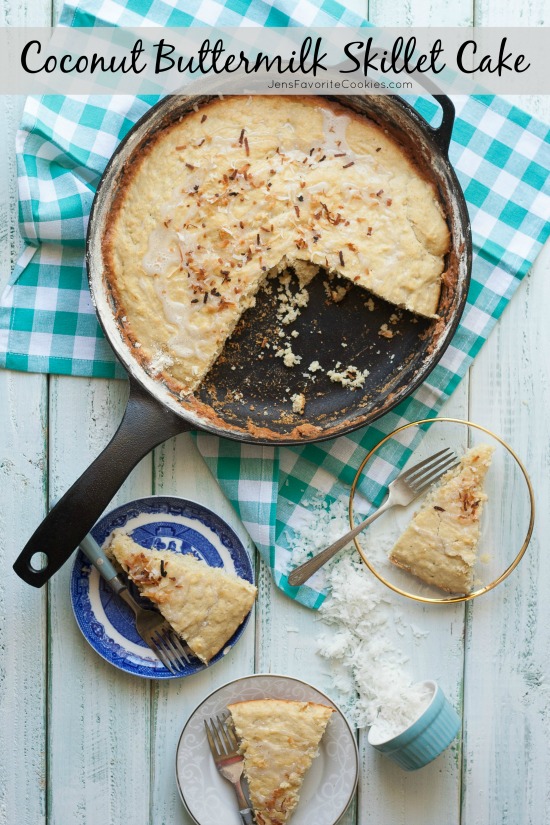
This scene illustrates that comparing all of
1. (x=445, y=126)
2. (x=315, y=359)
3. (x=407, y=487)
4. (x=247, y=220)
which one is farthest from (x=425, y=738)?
(x=445, y=126)

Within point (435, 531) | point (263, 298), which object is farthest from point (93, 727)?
point (263, 298)

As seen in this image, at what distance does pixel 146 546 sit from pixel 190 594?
0.87 feet

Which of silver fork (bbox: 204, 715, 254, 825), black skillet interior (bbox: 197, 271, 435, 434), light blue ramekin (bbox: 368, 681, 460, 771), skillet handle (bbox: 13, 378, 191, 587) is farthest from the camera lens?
black skillet interior (bbox: 197, 271, 435, 434)

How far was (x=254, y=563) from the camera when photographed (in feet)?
9.94

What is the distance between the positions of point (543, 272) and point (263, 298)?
1148 mm

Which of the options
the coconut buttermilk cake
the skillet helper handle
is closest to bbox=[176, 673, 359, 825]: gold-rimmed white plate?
the skillet helper handle

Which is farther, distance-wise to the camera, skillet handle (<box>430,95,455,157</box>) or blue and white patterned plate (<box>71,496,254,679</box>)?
blue and white patterned plate (<box>71,496,254,679</box>)

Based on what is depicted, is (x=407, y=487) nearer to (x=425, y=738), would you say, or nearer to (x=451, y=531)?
(x=451, y=531)

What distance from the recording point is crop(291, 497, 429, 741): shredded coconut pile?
2.96m

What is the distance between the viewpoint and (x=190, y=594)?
286 cm

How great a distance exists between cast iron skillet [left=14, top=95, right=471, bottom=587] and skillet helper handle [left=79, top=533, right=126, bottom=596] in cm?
15

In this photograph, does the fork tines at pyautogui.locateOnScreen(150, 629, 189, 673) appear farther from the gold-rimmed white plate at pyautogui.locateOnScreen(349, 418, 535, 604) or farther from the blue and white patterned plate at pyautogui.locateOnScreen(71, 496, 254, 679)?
the gold-rimmed white plate at pyautogui.locateOnScreen(349, 418, 535, 604)

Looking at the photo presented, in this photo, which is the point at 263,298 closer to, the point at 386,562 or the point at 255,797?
the point at 386,562

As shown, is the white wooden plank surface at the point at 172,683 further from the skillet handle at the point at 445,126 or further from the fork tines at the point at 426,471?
the skillet handle at the point at 445,126
